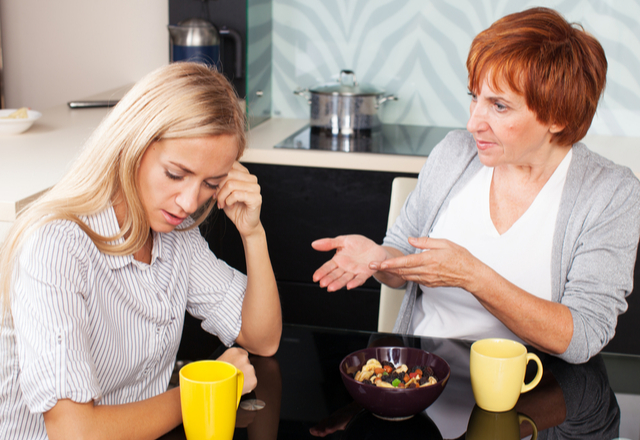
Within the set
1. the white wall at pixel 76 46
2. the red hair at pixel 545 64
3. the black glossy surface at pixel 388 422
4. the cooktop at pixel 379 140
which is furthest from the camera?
the white wall at pixel 76 46

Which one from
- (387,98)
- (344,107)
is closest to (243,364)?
(344,107)

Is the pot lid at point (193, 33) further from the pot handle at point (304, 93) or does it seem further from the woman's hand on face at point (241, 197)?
the woman's hand on face at point (241, 197)

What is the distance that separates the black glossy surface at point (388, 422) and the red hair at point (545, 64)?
0.49 metres

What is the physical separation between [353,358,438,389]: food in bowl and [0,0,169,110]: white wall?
2186mm

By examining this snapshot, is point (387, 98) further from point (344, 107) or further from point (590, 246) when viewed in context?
point (590, 246)

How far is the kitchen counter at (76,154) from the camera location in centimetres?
141

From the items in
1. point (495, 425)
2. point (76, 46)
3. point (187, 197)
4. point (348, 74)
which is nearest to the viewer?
point (495, 425)

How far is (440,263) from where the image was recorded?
1.14 m

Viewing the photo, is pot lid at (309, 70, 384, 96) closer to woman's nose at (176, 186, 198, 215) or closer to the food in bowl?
woman's nose at (176, 186, 198, 215)

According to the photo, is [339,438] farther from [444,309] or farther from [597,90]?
[597,90]

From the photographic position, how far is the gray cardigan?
1178mm

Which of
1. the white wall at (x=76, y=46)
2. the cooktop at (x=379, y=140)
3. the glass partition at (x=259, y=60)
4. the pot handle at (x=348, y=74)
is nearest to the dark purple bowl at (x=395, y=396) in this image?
the cooktop at (x=379, y=140)

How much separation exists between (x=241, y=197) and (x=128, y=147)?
0.80 feet

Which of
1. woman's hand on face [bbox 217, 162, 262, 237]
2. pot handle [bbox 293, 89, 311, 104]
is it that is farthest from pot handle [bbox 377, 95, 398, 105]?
woman's hand on face [bbox 217, 162, 262, 237]
